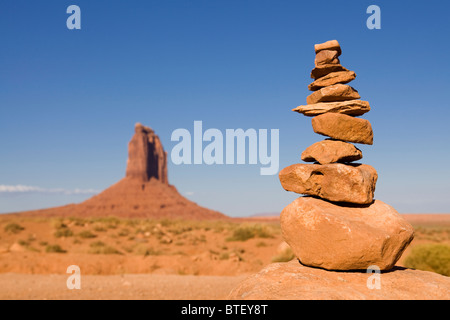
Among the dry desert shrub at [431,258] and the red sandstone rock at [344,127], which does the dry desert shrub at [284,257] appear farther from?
the red sandstone rock at [344,127]

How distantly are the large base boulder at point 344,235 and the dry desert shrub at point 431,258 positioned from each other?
834 centimetres

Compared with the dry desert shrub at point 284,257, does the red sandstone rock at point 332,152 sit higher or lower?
higher

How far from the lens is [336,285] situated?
5.68m

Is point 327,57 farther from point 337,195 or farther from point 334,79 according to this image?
point 337,195

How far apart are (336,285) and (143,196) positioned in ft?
295

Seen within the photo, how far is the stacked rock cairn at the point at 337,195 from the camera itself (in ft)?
19.3

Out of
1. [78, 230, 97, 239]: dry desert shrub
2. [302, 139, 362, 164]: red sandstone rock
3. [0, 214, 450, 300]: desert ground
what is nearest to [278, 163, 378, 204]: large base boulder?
[302, 139, 362, 164]: red sandstone rock

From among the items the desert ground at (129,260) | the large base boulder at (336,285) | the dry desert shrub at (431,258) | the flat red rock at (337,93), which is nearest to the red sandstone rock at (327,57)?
the flat red rock at (337,93)

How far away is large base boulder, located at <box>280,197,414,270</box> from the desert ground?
751 centimetres

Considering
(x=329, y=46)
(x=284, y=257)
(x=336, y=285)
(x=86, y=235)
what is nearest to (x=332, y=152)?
(x=329, y=46)

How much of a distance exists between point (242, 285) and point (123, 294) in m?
7.87

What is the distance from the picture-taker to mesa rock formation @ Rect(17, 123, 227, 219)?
85.4 metres

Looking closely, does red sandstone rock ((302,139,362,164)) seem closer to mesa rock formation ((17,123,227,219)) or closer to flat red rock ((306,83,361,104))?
flat red rock ((306,83,361,104))

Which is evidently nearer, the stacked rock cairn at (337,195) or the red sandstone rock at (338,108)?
the stacked rock cairn at (337,195)
